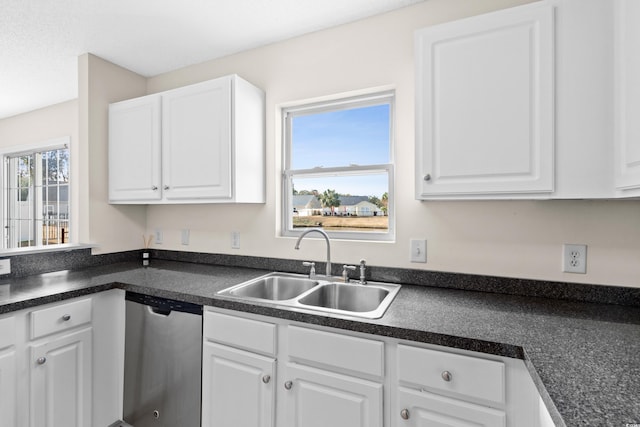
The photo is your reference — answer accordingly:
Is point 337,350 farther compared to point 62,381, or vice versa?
point 62,381

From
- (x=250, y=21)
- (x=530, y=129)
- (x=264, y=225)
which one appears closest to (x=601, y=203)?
(x=530, y=129)

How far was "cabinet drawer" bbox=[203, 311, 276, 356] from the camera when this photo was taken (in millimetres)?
1396

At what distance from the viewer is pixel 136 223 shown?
8.64 ft

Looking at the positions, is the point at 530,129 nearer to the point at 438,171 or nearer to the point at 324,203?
the point at 438,171

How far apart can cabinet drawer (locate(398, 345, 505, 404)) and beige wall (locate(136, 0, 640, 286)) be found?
2.26 ft

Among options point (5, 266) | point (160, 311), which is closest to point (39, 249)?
point (5, 266)

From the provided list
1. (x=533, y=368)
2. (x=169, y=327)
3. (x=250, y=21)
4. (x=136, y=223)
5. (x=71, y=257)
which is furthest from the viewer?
(x=136, y=223)

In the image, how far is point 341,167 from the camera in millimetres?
2084

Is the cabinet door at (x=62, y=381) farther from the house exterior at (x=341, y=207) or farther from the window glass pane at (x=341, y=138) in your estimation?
the window glass pane at (x=341, y=138)

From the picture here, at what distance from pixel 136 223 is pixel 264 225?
1.21 m

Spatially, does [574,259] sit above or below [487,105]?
below

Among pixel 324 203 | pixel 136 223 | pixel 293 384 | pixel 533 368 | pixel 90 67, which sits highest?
Answer: pixel 90 67

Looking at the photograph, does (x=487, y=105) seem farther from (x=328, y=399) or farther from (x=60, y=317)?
(x=60, y=317)

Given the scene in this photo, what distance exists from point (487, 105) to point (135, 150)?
2.23 metres
